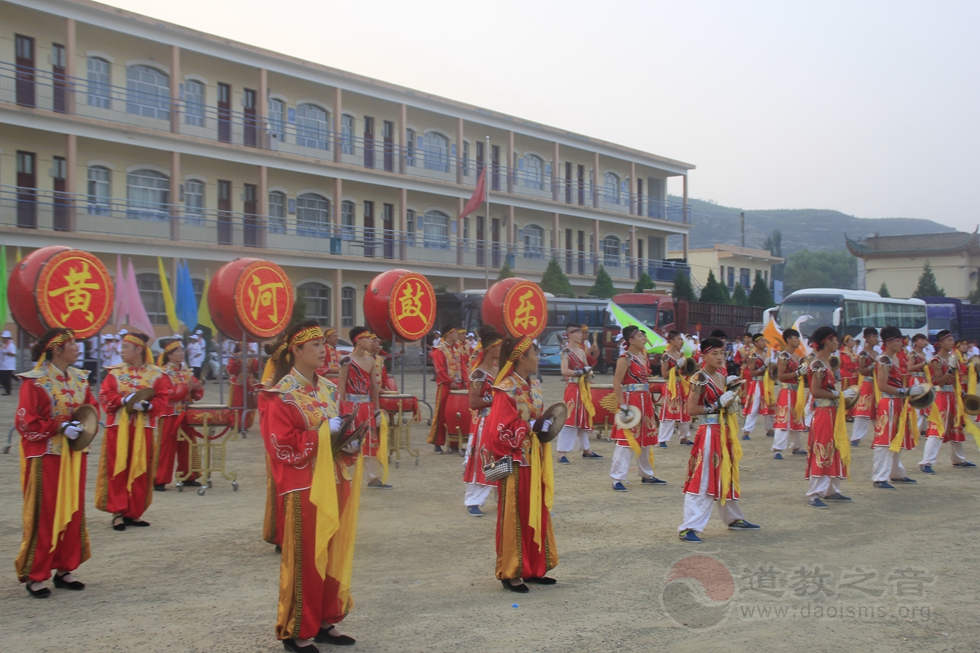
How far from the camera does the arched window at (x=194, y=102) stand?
26703 millimetres

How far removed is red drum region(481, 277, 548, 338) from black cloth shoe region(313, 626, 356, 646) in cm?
872

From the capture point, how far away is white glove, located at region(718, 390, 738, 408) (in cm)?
670

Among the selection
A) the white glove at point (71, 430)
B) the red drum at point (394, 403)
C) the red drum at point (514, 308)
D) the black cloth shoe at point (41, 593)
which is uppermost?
the red drum at point (514, 308)

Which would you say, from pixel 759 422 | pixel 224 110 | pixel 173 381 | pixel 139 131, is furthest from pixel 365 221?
pixel 173 381

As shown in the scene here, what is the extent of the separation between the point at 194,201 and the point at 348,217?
6292mm

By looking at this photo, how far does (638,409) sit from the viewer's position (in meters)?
8.69

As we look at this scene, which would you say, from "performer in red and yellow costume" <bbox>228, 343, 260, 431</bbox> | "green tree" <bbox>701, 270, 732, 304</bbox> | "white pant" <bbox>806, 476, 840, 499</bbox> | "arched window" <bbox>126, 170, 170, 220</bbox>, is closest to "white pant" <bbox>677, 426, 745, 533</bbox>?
"white pant" <bbox>806, 476, 840, 499</bbox>

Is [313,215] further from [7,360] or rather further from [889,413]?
[889,413]

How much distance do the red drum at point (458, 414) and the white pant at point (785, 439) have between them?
4.45 metres

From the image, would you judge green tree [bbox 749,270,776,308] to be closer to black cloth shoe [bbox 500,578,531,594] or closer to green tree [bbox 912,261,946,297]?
green tree [bbox 912,261,946,297]

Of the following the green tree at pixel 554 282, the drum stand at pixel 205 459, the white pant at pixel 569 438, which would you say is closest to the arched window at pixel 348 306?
the green tree at pixel 554 282

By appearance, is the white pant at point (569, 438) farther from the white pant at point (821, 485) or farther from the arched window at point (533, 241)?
the arched window at point (533, 241)

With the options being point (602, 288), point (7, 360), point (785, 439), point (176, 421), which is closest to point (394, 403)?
point (176, 421)

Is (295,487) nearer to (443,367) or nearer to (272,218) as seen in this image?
(443,367)
